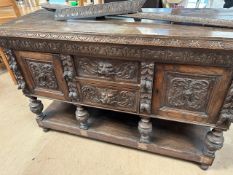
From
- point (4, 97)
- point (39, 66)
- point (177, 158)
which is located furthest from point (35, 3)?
point (177, 158)

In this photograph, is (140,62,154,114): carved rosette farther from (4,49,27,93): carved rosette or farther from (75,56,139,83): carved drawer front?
(4,49,27,93): carved rosette

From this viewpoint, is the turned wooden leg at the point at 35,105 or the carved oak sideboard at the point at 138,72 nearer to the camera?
the carved oak sideboard at the point at 138,72

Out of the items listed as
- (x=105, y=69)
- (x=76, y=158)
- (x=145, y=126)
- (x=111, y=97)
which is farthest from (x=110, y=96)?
(x=76, y=158)

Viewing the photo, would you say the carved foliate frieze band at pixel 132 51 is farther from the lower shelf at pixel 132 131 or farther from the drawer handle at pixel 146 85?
the lower shelf at pixel 132 131

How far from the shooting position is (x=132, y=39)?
30.0 inches

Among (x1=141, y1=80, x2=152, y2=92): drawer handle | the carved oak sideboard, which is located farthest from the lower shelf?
(x1=141, y1=80, x2=152, y2=92): drawer handle

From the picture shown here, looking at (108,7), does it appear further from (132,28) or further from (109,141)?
(109,141)

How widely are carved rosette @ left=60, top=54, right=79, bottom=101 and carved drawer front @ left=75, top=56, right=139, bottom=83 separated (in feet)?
0.12

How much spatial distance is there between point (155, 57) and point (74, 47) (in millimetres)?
381

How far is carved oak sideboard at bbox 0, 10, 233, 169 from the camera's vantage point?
0.75 metres

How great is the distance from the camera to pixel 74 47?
87 centimetres

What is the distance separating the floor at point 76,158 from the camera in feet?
3.73

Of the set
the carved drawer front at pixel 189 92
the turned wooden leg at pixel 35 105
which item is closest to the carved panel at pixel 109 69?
→ the carved drawer front at pixel 189 92

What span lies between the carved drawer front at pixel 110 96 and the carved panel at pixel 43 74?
17 cm
